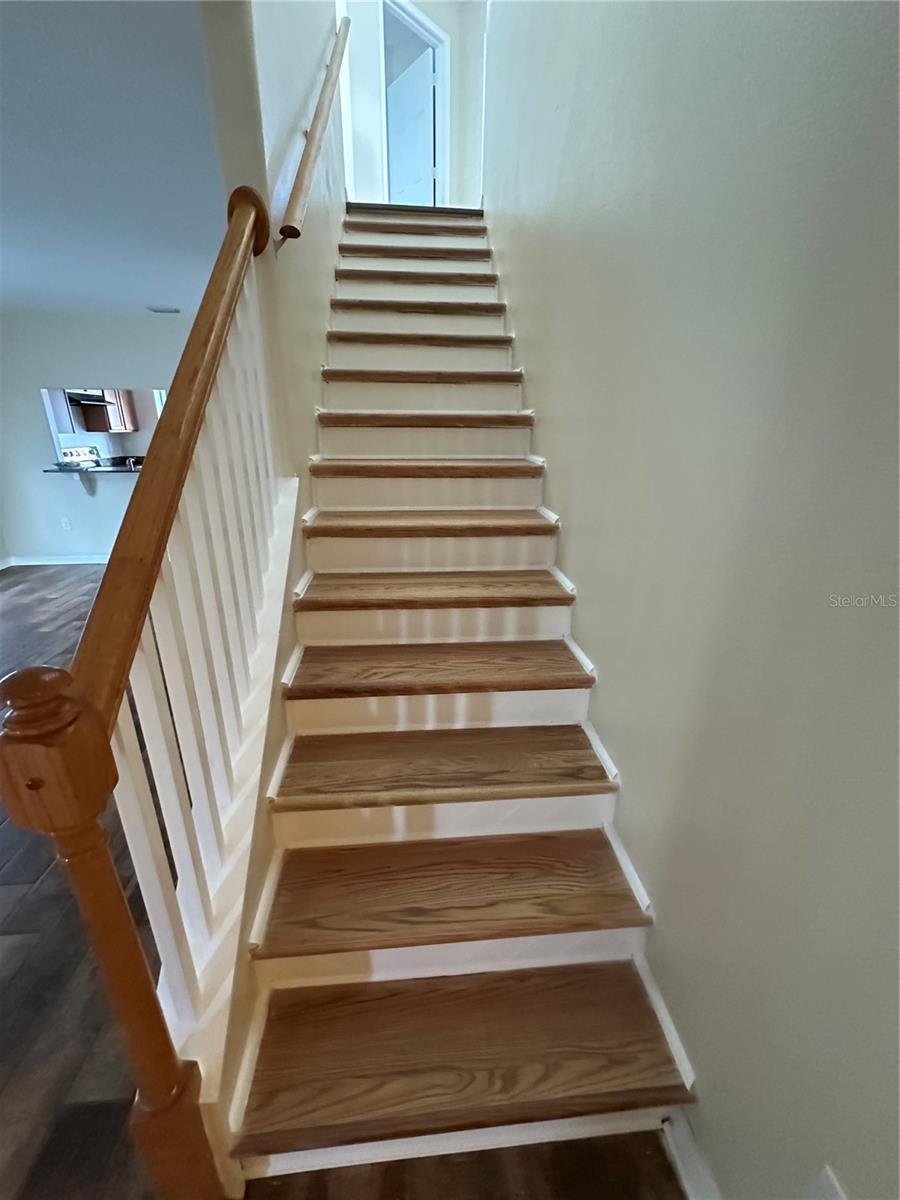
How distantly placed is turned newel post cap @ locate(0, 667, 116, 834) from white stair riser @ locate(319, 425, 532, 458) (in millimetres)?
1700

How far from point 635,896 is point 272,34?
7.73 feet

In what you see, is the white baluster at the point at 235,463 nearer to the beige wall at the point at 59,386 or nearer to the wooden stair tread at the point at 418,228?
the wooden stair tread at the point at 418,228

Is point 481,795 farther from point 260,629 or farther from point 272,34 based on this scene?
point 272,34

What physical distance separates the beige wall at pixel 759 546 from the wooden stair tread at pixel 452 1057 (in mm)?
128

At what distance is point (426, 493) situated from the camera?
2.06 m

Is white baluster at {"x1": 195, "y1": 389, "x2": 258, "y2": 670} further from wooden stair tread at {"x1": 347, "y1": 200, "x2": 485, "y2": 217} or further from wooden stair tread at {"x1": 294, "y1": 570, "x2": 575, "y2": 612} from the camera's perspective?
wooden stair tread at {"x1": 347, "y1": 200, "x2": 485, "y2": 217}

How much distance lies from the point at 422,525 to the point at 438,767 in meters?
0.80

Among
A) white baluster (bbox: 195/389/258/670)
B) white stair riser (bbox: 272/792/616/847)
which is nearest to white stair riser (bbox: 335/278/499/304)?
white baluster (bbox: 195/389/258/670)

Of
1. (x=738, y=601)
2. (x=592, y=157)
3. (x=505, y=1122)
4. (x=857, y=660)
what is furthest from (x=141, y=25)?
(x=505, y=1122)

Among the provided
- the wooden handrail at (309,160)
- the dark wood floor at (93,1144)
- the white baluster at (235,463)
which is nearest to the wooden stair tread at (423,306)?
the wooden handrail at (309,160)

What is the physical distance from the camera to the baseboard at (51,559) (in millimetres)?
5500

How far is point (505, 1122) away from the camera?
1006 millimetres

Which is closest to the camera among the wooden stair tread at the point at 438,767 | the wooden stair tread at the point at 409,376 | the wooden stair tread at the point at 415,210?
the wooden stair tread at the point at 438,767

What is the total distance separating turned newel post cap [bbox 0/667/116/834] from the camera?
0.58 metres
